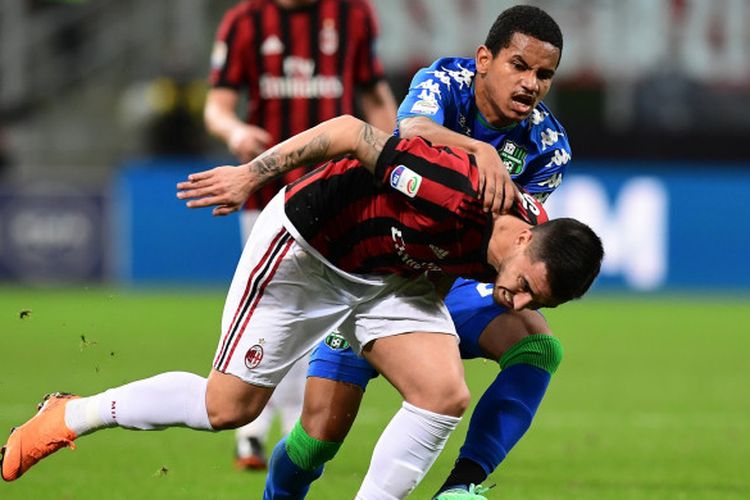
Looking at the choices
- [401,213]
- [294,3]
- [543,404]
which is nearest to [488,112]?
[401,213]

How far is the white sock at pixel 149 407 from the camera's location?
17.7ft

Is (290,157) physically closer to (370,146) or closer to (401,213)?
(370,146)

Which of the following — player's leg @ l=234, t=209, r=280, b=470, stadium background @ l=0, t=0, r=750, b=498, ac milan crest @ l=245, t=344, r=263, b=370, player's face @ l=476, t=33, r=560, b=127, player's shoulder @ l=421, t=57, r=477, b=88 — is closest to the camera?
ac milan crest @ l=245, t=344, r=263, b=370

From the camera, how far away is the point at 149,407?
17.9 ft

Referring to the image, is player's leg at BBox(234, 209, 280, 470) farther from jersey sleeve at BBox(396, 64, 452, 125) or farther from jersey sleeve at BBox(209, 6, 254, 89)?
jersey sleeve at BBox(396, 64, 452, 125)

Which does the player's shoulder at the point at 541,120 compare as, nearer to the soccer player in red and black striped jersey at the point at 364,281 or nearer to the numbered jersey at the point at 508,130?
the numbered jersey at the point at 508,130

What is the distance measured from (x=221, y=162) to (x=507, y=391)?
13.0 meters

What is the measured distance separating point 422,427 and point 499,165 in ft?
2.95

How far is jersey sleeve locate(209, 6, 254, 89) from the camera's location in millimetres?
7914

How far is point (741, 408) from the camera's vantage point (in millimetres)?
9766

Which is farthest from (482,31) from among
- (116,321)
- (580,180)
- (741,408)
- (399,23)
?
(741,408)

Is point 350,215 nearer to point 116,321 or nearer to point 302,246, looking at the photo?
point 302,246

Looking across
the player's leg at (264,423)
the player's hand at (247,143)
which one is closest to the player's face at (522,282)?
the player's hand at (247,143)

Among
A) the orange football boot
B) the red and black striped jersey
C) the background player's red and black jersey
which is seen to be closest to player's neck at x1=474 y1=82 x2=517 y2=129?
the red and black striped jersey
